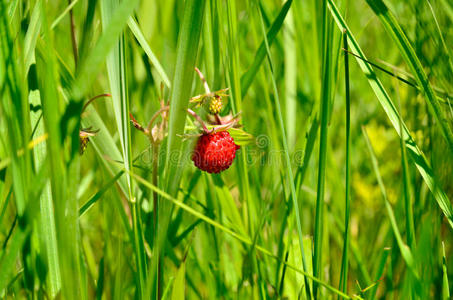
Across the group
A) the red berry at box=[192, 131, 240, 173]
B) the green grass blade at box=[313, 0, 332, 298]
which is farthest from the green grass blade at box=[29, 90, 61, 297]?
the green grass blade at box=[313, 0, 332, 298]

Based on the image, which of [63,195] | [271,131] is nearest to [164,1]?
[271,131]

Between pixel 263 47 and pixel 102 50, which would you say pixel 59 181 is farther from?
pixel 263 47

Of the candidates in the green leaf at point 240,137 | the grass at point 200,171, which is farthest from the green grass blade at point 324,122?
the green leaf at point 240,137

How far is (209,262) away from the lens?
1074 mm

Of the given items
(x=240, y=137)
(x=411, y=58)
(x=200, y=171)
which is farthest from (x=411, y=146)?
(x=200, y=171)

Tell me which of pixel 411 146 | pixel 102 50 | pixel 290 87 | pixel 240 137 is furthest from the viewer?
pixel 290 87

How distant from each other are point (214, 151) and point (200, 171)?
0.18 metres

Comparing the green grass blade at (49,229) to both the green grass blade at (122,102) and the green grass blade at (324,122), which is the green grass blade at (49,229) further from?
the green grass blade at (324,122)

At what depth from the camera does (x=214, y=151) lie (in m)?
0.89

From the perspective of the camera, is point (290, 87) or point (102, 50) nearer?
point (102, 50)

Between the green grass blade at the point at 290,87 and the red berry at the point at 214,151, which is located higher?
the green grass blade at the point at 290,87

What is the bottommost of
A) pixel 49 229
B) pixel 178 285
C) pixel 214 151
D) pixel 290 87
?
pixel 178 285

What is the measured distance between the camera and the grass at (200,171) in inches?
23.7

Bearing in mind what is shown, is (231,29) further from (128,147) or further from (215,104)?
(128,147)
